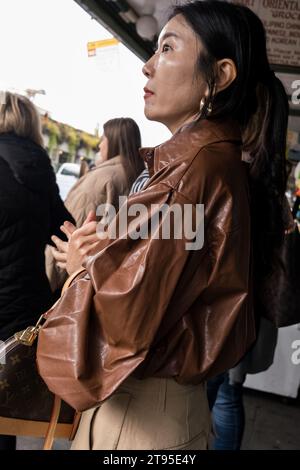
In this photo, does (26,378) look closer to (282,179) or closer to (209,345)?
(209,345)

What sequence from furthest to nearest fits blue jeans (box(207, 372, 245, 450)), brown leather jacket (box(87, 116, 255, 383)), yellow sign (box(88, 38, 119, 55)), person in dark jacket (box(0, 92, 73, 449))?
yellow sign (box(88, 38, 119, 55)), blue jeans (box(207, 372, 245, 450)), person in dark jacket (box(0, 92, 73, 449)), brown leather jacket (box(87, 116, 255, 383))

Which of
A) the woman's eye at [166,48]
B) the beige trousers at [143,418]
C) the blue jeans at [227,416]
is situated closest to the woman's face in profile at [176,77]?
the woman's eye at [166,48]

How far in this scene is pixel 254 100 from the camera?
110 cm

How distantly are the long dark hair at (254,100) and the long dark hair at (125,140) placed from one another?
1729 mm

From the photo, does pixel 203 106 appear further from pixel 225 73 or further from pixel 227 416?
pixel 227 416

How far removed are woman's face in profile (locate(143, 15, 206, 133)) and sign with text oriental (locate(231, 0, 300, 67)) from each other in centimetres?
201

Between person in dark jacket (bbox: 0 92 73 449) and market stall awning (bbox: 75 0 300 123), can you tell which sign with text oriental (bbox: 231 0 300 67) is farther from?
person in dark jacket (bbox: 0 92 73 449)

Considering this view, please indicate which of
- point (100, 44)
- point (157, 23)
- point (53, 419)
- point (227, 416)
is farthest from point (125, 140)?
point (53, 419)

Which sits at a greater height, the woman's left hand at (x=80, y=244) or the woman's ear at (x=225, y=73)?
the woman's ear at (x=225, y=73)

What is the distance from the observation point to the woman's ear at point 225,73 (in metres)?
0.99

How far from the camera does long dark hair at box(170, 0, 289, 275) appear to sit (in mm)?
991

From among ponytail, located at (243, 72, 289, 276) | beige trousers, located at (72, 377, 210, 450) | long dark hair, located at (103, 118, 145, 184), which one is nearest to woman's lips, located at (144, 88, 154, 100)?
ponytail, located at (243, 72, 289, 276)

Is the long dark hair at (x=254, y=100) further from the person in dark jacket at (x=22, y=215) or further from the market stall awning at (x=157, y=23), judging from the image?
the market stall awning at (x=157, y=23)

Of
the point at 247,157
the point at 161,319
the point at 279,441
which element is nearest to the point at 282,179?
the point at 247,157
